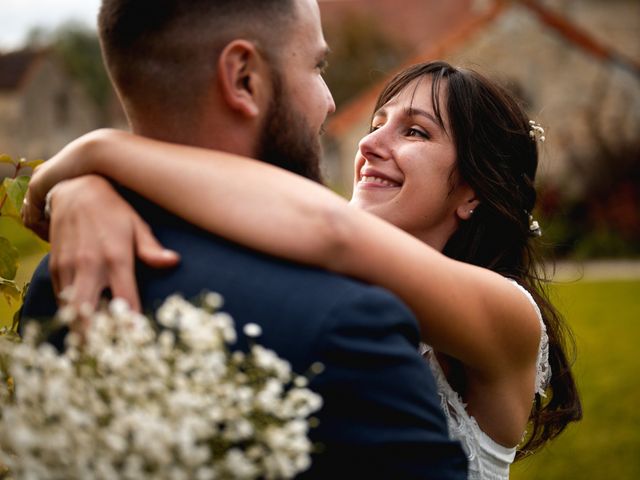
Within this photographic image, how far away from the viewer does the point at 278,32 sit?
7.14 feet

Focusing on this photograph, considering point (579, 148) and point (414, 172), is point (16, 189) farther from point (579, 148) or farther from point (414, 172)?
point (579, 148)

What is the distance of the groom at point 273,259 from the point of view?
1.90 metres

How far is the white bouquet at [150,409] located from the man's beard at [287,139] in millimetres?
656

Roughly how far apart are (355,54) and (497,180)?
37371 mm

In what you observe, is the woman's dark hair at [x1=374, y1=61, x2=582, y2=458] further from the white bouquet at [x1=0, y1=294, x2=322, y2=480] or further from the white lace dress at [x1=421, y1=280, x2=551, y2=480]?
the white bouquet at [x1=0, y1=294, x2=322, y2=480]

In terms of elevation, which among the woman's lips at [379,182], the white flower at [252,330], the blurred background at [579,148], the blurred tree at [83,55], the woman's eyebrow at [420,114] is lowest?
the blurred tree at [83,55]

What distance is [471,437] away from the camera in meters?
3.00

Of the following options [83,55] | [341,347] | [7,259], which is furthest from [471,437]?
[83,55]

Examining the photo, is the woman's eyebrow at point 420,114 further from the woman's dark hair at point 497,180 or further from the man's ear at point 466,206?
the man's ear at point 466,206

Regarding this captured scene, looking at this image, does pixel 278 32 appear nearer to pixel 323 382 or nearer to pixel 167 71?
pixel 167 71

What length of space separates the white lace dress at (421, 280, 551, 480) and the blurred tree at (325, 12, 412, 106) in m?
35.5

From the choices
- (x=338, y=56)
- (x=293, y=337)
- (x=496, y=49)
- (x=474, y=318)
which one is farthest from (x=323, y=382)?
(x=338, y=56)

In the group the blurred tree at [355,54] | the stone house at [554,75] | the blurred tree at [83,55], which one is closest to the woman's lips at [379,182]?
the stone house at [554,75]

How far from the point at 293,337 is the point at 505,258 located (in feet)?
5.63
